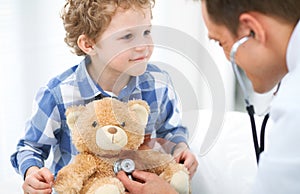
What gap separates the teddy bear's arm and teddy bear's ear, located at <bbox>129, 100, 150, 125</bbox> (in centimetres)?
15

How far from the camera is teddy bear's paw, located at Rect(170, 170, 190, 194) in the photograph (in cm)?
115

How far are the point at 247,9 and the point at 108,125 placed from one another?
418 mm

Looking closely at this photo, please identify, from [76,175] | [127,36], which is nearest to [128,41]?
[127,36]

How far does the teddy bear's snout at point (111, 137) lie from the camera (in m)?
1.04

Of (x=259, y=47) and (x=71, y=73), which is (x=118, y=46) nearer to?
(x=71, y=73)

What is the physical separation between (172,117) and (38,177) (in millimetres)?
395

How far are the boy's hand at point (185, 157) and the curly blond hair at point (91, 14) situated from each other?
38 centimetres

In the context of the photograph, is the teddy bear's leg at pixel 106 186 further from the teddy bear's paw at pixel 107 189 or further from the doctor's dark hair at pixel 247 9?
the doctor's dark hair at pixel 247 9

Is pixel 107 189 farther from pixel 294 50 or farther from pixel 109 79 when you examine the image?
pixel 294 50

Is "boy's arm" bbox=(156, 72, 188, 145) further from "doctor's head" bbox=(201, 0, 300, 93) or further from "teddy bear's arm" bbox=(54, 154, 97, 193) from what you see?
"doctor's head" bbox=(201, 0, 300, 93)

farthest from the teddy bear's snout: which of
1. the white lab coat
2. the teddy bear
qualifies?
the white lab coat

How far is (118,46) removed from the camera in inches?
46.9

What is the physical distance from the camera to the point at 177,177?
116 centimetres

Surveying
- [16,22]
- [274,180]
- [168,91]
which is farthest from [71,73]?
[274,180]
